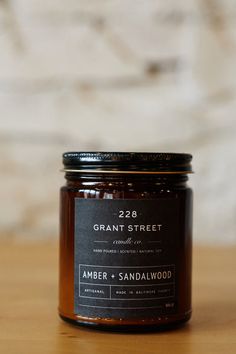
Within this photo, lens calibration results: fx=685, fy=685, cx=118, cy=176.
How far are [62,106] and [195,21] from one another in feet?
1.21

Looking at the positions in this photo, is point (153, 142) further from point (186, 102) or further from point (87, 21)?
point (87, 21)

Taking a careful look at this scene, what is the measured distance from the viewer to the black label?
747 mm

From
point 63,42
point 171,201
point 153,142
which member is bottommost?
point 171,201

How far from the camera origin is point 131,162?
0.75 metres

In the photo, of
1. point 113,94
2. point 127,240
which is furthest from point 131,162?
point 113,94

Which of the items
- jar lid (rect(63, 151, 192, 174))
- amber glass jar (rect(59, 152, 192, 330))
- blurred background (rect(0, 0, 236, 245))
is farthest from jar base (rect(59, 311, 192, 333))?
blurred background (rect(0, 0, 236, 245))

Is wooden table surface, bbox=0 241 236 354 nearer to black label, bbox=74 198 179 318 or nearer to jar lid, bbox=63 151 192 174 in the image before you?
black label, bbox=74 198 179 318

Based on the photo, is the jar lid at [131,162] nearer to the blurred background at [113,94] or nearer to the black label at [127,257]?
the black label at [127,257]

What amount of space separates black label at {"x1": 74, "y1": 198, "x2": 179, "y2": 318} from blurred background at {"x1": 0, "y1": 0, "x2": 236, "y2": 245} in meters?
0.85

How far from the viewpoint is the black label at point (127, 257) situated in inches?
29.4

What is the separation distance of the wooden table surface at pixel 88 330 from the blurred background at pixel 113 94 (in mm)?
415

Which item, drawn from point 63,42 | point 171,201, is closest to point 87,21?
point 63,42

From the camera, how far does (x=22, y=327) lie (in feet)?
2.58

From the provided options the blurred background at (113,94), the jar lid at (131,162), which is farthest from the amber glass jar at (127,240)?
the blurred background at (113,94)
